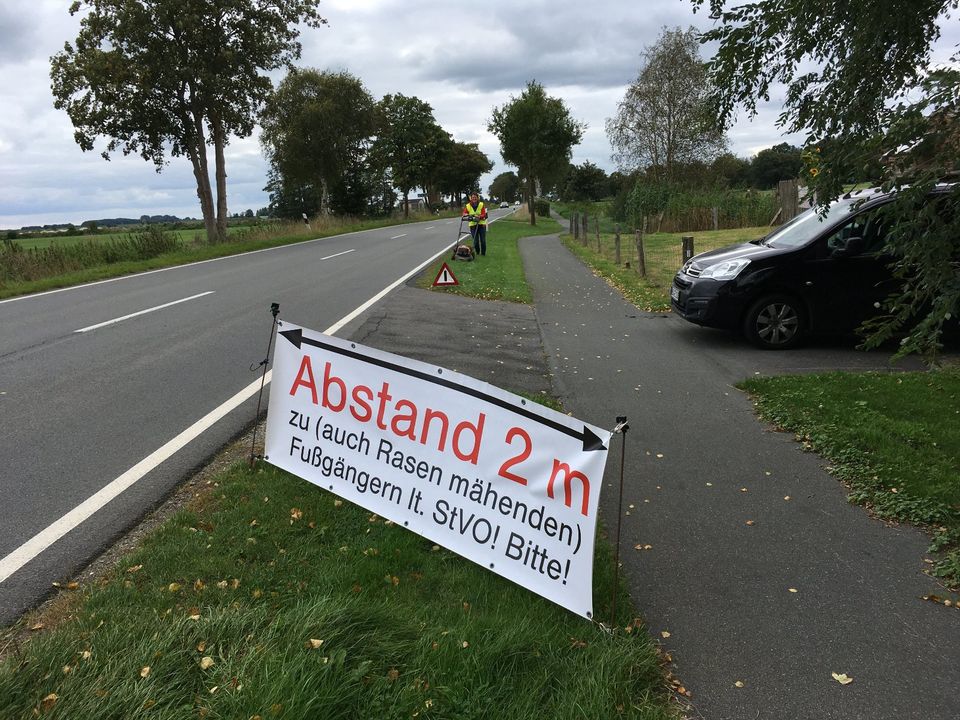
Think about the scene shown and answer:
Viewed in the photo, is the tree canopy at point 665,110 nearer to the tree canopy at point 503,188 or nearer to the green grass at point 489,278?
the green grass at point 489,278

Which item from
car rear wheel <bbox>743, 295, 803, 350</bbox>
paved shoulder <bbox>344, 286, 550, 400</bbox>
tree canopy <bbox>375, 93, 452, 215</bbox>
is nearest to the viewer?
paved shoulder <bbox>344, 286, 550, 400</bbox>

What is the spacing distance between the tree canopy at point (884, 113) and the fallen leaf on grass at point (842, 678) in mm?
1930

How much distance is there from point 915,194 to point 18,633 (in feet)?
15.8

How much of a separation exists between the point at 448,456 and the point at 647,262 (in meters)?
16.7

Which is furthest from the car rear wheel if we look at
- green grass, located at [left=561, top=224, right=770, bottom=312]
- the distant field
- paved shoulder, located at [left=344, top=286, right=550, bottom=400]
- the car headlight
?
the distant field

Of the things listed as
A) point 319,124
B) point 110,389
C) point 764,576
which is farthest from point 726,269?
point 319,124

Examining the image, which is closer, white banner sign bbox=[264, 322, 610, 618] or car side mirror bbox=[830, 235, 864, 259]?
white banner sign bbox=[264, 322, 610, 618]

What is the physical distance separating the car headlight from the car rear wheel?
46 centimetres

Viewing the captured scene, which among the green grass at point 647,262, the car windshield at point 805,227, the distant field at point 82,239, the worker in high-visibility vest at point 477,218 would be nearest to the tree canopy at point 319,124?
the distant field at point 82,239

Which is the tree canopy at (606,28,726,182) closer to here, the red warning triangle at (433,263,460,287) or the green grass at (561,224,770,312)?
the green grass at (561,224,770,312)

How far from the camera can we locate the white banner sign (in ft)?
10.0

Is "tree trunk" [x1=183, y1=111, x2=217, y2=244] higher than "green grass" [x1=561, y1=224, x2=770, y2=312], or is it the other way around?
"tree trunk" [x1=183, y1=111, x2=217, y2=244]

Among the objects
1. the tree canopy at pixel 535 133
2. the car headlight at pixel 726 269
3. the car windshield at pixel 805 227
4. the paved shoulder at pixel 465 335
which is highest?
the tree canopy at pixel 535 133

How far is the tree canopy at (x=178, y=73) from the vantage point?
2636 cm
